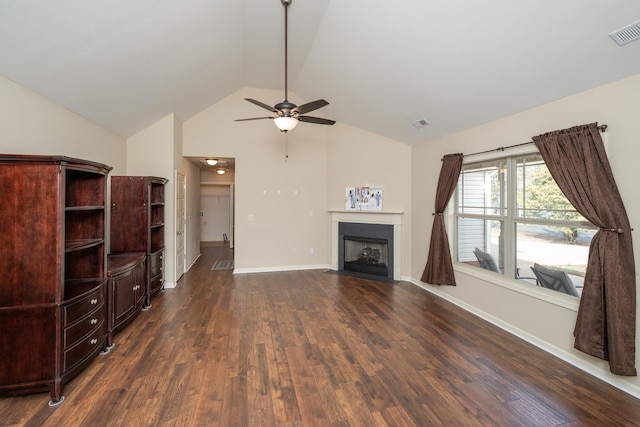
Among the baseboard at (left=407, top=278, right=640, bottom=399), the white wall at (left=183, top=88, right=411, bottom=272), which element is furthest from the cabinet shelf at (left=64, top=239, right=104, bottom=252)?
the baseboard at (left=407, top=278, right=640, bottom=399)

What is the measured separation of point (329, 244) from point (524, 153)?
405 centimetres

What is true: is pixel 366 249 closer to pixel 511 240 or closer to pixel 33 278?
pixel 511 240

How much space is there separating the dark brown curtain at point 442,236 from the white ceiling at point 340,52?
0.60 metres

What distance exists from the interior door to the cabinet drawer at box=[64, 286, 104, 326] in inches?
103

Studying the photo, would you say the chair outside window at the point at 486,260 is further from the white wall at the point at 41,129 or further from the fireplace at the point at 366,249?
the white wall at the point at 41,129

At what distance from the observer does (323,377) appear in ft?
8.07

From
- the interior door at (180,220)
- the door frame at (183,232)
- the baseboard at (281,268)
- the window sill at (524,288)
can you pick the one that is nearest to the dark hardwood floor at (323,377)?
the window sill at (524,288)

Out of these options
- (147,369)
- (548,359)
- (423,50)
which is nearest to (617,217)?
(548,359)

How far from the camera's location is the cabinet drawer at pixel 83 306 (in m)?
2.23

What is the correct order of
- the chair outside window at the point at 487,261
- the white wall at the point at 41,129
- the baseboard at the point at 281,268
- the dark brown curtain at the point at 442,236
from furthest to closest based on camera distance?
the baseboard at the point at 281,268, the dark brown curtain at the point at 442,236, the chair outside window at the point at 487,261, the white wall at the point at 41,129

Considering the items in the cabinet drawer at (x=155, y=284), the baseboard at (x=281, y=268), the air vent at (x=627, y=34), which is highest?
the air vent at (x=627, y=34)

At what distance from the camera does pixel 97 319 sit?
262 cm

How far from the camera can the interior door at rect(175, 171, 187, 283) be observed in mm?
5348

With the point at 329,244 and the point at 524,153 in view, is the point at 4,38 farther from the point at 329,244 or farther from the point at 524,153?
the point at 329,244
